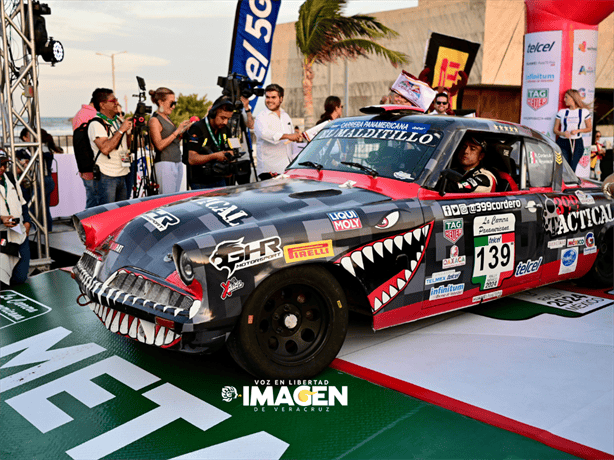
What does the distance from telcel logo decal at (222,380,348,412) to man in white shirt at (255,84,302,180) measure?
149 inches

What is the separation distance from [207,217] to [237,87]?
3.88m

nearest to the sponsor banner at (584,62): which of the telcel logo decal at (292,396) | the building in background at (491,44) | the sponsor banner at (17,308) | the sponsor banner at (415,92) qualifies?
the sponsor banner at (415,92)

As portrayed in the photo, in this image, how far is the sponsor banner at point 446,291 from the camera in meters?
3.85

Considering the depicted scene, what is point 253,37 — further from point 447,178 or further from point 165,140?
point 447,178

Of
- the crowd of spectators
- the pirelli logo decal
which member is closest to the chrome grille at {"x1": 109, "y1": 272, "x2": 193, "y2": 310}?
the pirelli logo decal

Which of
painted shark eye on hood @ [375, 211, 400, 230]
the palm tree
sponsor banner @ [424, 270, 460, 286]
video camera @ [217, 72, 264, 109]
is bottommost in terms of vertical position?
sponsor banner @ [424, 270, 460, 286]

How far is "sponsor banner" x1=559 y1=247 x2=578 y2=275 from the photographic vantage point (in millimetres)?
4766

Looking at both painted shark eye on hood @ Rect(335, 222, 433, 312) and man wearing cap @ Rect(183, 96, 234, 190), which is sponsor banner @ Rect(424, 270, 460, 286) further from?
man wearing cap @ Rect(183, 96, 234, 190)

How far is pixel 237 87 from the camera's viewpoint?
23.1 ft

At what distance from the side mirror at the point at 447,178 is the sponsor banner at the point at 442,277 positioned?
1.72 ft

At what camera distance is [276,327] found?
3.32 metres

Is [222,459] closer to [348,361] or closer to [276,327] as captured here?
[276,327]

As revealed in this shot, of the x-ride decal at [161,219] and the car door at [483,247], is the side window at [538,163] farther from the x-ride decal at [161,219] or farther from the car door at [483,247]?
the x-ride decal at [161,219]

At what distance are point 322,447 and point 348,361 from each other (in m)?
0.96
